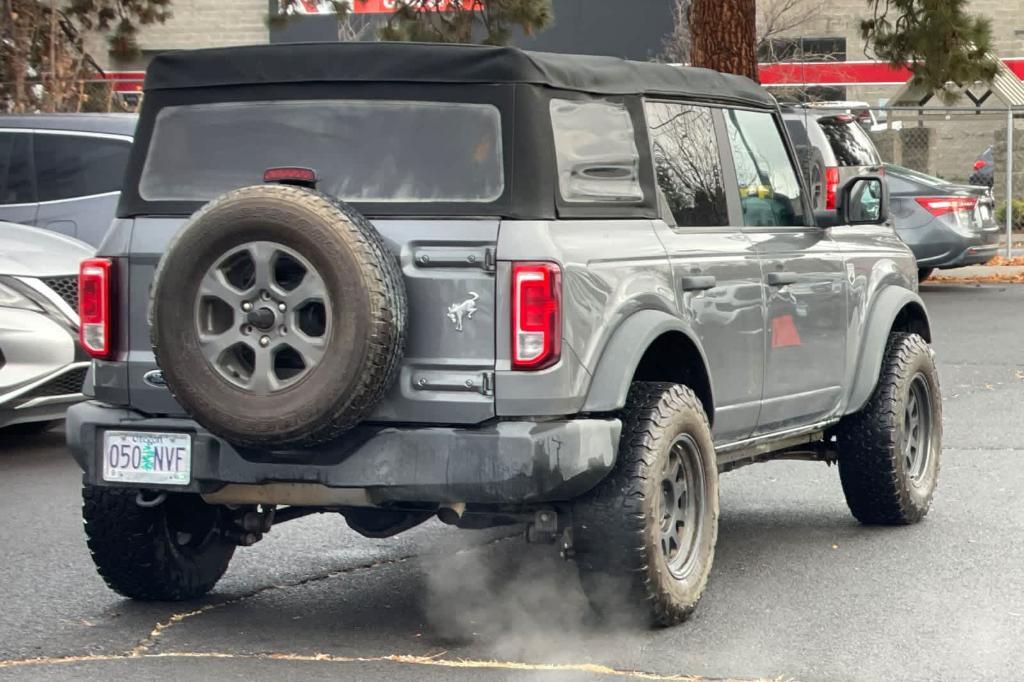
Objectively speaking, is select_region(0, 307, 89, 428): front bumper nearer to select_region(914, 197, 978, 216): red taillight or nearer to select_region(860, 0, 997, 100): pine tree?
select_region(860, 0, 997, 100): pine tree

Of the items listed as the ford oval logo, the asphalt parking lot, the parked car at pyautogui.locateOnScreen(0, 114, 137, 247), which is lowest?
the asphalt parking lot

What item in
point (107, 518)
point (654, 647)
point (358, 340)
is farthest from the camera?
point (107, 518)

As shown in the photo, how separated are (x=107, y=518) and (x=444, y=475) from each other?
4.55 feet

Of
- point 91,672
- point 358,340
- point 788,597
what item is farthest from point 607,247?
point 91,672

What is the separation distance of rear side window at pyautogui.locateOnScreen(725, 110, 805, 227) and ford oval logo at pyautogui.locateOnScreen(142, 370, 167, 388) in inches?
92.8

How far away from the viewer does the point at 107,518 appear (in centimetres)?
619

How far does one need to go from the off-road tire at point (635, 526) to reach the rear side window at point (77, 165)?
651cm

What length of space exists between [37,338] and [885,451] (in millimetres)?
4429

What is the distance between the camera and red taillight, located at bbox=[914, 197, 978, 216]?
20391 millimetres

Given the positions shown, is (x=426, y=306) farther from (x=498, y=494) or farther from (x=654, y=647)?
(x=654, y=647)

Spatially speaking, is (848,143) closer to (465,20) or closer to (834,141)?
(834,141)

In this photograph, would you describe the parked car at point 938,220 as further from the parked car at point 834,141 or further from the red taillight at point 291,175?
the red taillight at point 291,175

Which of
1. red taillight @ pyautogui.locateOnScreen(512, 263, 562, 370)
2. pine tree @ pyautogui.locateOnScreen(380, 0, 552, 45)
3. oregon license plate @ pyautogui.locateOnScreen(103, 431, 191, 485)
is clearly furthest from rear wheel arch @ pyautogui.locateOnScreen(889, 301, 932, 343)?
pine tree @ pyautogui.locateOnScreen(380, 0, 552, 45)

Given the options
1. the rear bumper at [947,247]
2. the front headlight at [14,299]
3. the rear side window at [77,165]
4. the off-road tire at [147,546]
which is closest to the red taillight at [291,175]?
the off-road tire at [147,546]
